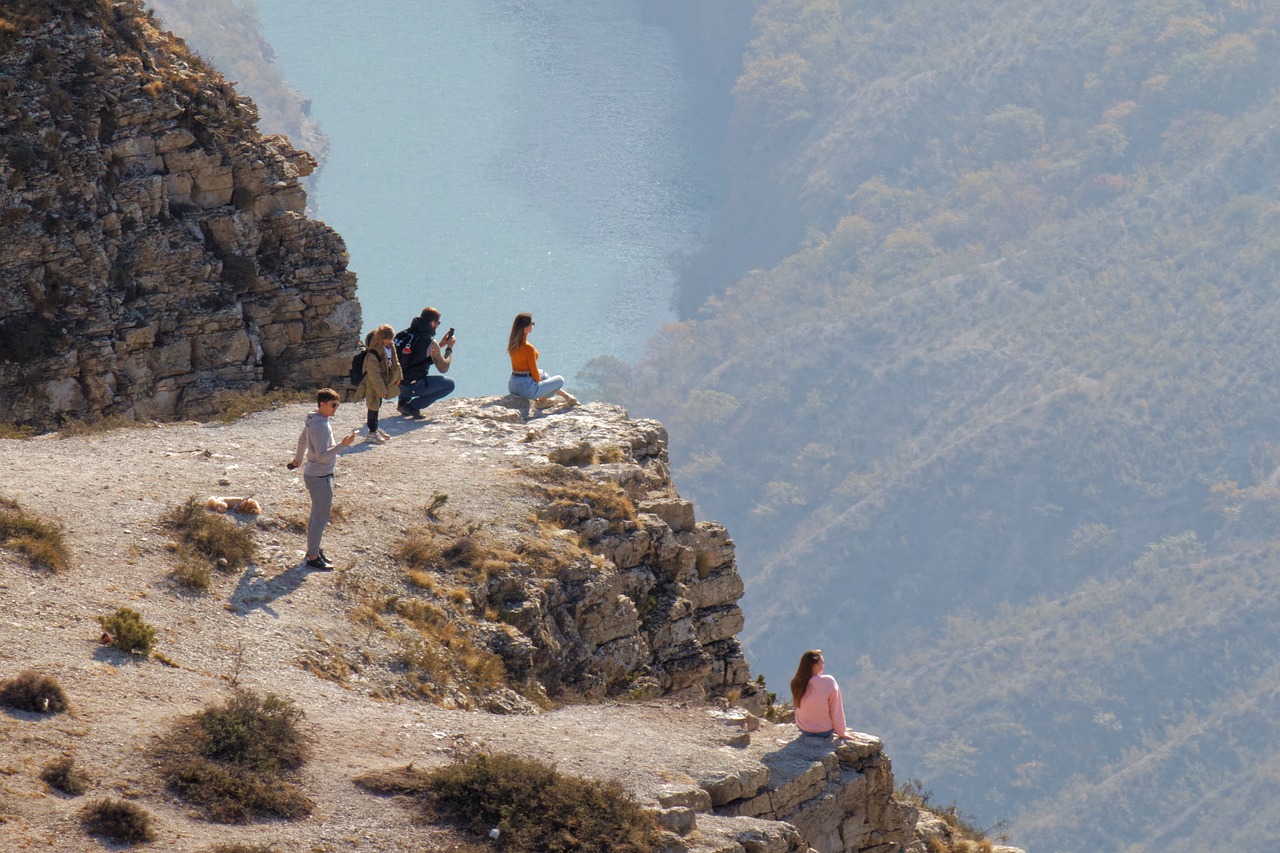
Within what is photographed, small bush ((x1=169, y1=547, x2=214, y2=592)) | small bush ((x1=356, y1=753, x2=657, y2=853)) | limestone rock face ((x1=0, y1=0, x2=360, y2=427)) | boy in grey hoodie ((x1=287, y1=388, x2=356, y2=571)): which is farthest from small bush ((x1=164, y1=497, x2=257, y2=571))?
limestone rock face ((x1=0, y1=0, x2=360, y2=427))

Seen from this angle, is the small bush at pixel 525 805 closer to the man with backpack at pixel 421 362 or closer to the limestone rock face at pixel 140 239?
the man with backpack at pixel 421 362

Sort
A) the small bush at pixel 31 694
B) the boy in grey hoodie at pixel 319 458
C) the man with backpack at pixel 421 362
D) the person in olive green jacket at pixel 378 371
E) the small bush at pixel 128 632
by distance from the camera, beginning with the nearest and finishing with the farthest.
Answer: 1. the small bush at pixel 31 694
2. the small bush at pixel 128 632
3. the boy in grey hoodie at pixel 319 458
4. the person in olive green jacket at pixel 378 371
5. the man with backpack at pixel 421 362

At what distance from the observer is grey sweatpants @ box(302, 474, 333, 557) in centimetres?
2367

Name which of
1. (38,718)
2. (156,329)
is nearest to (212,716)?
(38,718)

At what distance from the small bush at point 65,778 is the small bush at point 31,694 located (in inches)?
52.5

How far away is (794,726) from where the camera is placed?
23703 mm

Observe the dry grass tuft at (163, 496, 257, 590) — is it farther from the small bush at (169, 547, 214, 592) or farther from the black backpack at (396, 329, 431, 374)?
the black backpack at (396, 329, 431, 374)

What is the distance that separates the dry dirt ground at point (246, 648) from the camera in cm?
1741

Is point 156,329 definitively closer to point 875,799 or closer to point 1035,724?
point 875,799

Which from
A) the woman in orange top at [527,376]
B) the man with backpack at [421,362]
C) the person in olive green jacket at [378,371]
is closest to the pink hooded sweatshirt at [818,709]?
the person in olive green jacket at [378,371]

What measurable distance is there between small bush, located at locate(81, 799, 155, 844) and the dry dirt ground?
206mm

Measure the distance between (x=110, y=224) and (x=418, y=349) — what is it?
980 cm

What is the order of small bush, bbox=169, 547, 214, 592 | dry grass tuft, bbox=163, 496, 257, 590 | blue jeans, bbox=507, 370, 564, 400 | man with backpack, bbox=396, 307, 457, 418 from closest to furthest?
small bush, bbox=169, 547, 214, 592, dry grass tuft, bbox=163, 496, 257, 590, man with backpack, bbox=396, 307, 457, 418, blue jeans, bbox=507, 370, 564, 400

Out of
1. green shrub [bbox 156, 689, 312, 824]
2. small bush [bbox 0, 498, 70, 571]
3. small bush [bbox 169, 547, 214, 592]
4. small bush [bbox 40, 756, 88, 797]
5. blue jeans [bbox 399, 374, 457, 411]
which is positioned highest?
blue jeans [bbox 399, 374, 457, 411]
